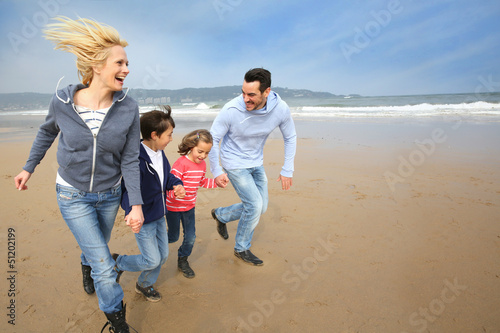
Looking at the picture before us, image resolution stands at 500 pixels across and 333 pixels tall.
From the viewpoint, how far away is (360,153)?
27.0 feet

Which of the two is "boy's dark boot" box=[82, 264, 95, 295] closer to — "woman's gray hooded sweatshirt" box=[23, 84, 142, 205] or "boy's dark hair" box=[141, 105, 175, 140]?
"woman's gray hooded sweatshirt" box=[23, 84, 142, 205]

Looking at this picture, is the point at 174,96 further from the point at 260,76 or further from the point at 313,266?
the point at 313,266

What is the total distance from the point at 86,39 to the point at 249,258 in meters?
2.55

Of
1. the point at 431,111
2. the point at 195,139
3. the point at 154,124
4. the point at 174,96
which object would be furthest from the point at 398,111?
the point at 174,96

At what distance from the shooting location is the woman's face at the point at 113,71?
6.15 feet

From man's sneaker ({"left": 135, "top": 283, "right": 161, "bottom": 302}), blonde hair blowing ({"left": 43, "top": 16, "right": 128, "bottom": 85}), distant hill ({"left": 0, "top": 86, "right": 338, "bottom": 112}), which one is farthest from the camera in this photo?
distant hill ({"left": 0, "top": 86, "right": 338, "bottom": 112})

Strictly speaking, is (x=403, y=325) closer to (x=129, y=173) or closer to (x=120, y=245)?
(x=129, y=173)

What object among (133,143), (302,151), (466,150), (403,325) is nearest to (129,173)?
(133,143)

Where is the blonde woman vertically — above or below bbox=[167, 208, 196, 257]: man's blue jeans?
above

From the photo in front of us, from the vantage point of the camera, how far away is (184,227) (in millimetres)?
2980

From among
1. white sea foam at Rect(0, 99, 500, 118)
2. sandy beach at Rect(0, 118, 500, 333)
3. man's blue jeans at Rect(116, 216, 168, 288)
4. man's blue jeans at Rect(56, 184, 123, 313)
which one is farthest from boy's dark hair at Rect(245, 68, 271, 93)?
white sea foam at Rect(0, 99, 500, 118)

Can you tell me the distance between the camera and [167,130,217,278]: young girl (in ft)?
9.43

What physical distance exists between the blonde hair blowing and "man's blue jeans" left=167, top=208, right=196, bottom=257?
1.57 metres

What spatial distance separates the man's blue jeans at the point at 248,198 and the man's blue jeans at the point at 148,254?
38.0 inches
